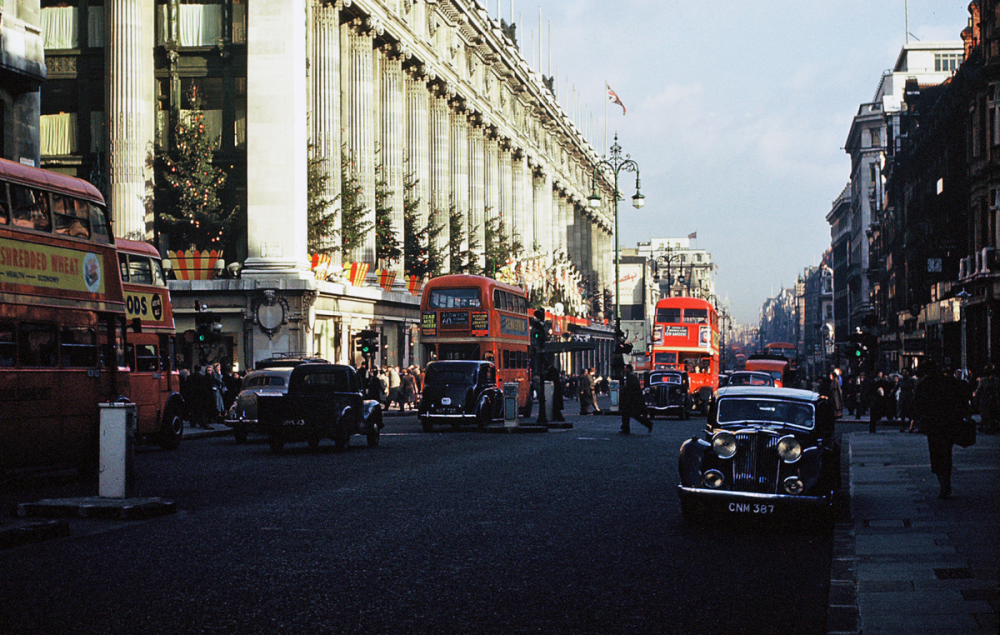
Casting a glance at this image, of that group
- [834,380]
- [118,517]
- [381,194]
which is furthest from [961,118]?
[118,517]

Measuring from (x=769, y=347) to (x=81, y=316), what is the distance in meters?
87.1

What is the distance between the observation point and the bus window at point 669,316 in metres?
51.6

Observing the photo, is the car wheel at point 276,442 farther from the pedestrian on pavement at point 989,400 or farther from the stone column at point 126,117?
the stone column at point 126,117

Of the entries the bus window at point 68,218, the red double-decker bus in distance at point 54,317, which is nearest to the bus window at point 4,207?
the red double-decker bus in distance at point 54,317

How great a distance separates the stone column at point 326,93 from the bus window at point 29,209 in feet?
97.8

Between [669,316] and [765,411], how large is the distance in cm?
3888

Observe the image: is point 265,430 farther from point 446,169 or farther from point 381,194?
point 446,169

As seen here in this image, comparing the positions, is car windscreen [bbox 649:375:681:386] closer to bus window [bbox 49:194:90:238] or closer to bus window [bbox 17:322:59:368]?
bus window [bbox 49:194:90:238]

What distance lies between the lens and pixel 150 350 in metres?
25.9

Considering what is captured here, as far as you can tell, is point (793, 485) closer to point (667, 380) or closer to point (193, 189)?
point (667, 380)

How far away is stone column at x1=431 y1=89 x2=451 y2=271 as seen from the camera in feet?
213

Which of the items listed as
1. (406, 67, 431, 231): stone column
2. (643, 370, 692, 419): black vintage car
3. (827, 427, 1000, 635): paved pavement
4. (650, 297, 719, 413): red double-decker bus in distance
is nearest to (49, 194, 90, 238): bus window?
(827, 427, 1000, 635): paved pavement

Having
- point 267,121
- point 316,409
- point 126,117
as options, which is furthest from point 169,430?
point 267,121

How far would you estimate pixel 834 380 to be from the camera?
3822 cm
